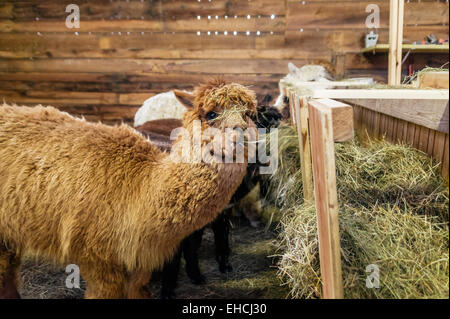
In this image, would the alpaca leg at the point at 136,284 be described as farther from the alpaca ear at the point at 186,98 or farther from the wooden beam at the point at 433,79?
the wooden beam at the point at 433,79

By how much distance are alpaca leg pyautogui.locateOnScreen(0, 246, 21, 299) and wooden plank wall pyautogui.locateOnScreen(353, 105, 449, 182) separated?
246cm

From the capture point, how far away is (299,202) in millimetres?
2508

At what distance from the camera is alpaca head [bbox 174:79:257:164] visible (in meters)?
1.93

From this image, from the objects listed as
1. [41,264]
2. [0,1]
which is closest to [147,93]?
[0,1]

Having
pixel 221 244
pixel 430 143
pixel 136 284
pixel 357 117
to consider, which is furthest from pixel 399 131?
pixel 136 284

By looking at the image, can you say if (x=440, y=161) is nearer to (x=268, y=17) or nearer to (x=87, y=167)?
(x=87, y=167)

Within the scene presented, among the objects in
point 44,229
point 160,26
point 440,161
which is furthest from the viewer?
point 160,26

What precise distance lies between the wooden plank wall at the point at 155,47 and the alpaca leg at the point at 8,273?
4.56 metres

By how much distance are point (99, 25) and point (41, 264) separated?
15.9 ft

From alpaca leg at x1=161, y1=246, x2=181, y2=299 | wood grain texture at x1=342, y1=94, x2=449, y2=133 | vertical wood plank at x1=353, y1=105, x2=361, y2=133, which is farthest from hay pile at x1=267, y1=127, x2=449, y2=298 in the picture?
alpaca leg at x1=161, y1=246, x2=181, y2=299

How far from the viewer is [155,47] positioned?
6.55 metres

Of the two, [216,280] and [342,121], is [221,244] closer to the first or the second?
[216,280]

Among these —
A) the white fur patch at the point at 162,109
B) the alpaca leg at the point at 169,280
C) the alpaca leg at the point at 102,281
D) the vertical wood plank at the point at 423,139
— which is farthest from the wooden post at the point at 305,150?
the white fur patch at the point at 162,109

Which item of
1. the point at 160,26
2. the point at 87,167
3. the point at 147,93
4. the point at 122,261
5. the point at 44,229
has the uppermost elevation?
the point at 160,26
